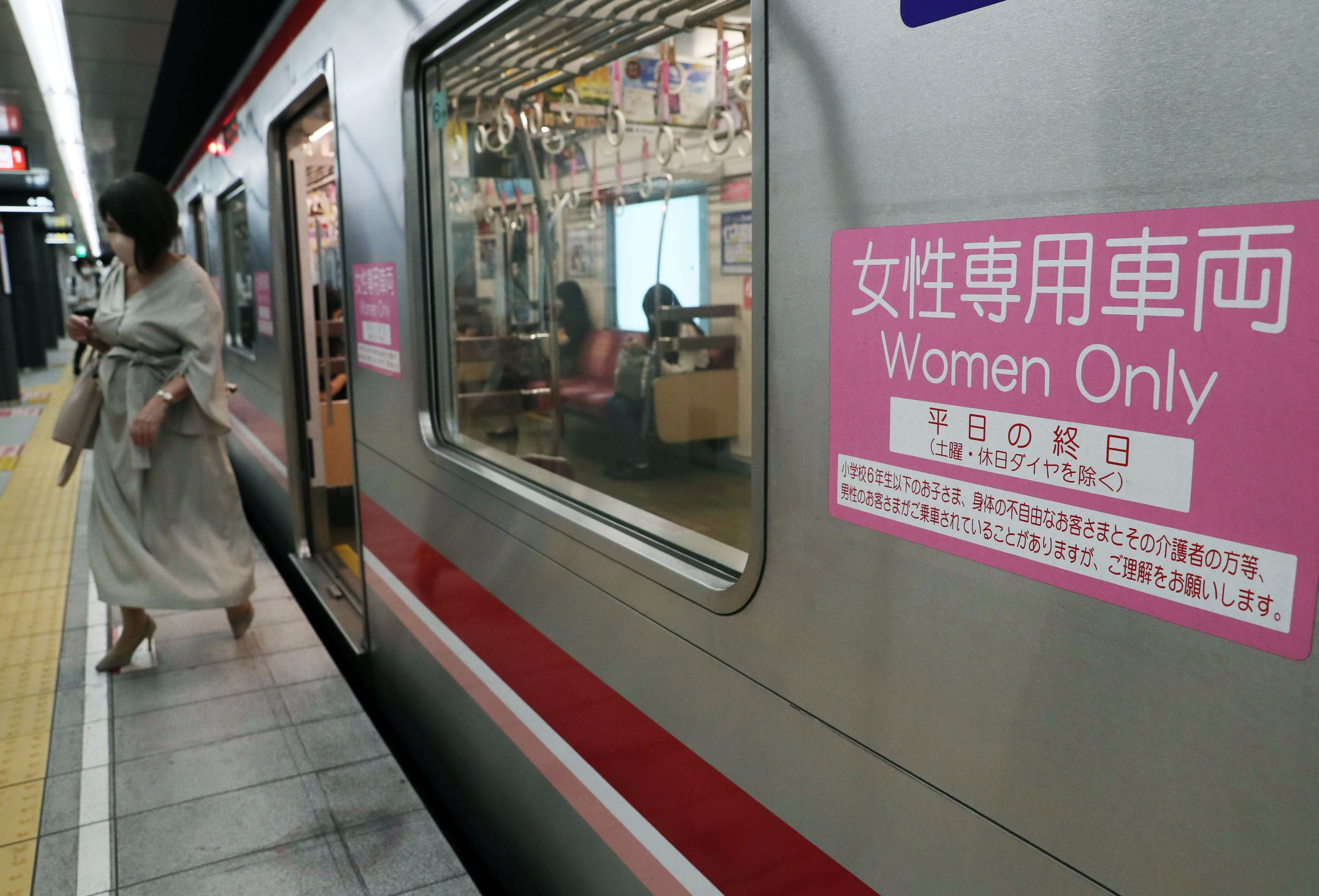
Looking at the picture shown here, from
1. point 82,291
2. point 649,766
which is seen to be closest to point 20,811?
point 649,766

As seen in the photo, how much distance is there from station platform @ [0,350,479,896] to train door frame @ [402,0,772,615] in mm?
851

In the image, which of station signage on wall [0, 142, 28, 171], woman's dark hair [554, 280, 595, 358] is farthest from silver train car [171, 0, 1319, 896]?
station signage on wall [0, 142, 28, 171]

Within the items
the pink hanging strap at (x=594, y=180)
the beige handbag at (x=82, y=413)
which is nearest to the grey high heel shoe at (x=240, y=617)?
the beige handbag at (x=82, y=413)

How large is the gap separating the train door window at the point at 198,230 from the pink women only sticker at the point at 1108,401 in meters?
7.62

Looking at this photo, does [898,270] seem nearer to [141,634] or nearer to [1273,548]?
[1273,548]

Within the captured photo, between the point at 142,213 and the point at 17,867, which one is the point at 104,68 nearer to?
the point at 142,213

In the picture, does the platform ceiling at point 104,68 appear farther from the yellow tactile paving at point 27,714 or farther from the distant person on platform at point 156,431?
the yellow tactile paving at point 27,714

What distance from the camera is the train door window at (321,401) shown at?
4.03m

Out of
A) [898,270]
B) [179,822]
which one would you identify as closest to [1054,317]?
[898,270]

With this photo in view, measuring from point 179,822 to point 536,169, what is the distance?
7.59 ft

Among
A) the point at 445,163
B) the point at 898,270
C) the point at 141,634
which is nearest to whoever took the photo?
the point at 898,270

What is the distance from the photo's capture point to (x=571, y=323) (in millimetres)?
3854

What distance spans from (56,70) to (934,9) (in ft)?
22.5

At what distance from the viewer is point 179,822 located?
94.5 inches
